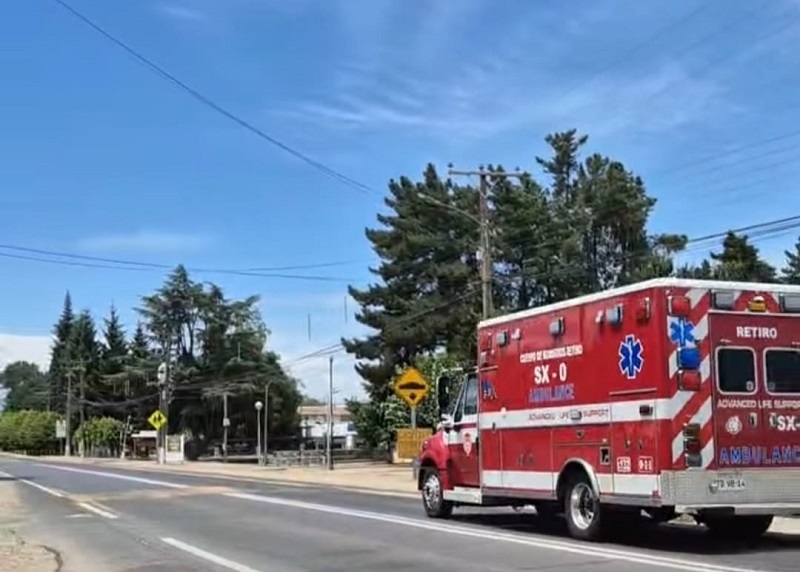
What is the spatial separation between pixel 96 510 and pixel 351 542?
11236 mm

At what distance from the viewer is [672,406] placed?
44.3ft

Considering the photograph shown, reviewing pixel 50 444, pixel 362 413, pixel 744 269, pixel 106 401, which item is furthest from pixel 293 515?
pixel 50 444

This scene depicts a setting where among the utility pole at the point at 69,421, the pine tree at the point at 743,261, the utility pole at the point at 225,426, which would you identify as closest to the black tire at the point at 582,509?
the pine tree at the point at 743,261

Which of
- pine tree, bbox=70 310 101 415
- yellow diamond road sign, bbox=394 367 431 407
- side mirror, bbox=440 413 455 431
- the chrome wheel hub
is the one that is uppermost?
pine tree, bbox=70 310 101 415

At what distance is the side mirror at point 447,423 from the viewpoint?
19.0 metres

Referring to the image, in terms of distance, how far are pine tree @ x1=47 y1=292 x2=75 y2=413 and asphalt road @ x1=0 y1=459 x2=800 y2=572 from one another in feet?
362

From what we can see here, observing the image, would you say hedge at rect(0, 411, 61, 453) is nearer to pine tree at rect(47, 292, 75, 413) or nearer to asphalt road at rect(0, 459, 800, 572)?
pine tree at rect(47, 292, 75, 413)

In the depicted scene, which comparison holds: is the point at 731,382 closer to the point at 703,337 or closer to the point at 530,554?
the point at 703,337

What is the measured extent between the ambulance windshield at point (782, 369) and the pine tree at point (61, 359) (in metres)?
121

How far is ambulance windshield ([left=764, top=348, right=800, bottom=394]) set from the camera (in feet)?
46.4

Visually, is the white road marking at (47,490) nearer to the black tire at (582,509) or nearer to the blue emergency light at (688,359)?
the black tire at (582,509)

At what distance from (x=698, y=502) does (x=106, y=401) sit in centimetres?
11343

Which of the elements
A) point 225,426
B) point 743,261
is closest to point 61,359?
point 225,426

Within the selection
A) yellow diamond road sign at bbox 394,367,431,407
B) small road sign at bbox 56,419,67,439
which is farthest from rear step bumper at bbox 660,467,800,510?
small road sign at bbox 56,419,67,439
